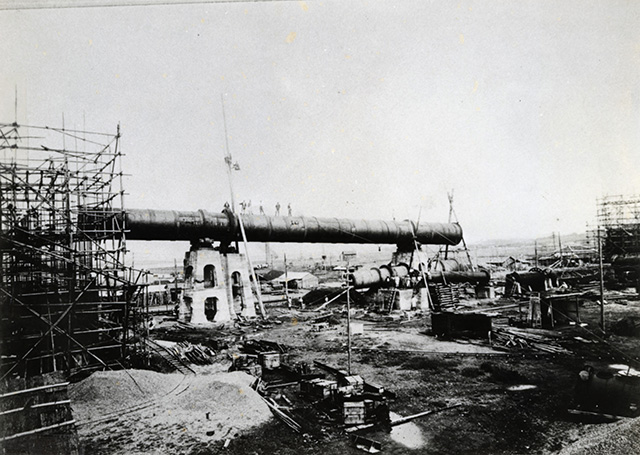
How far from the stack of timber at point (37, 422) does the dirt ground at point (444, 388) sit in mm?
1461

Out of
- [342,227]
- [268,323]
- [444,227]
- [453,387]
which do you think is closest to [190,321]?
[268,323]

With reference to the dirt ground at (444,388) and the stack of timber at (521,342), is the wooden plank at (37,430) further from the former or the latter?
the stack of timber at (521,342)

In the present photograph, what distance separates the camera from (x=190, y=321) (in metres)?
22.6

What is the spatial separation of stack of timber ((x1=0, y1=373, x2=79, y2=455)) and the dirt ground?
1461 millimetres

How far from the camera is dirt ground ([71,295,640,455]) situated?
827 cm

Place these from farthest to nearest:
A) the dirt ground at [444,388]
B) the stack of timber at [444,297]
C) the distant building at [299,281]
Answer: the distant building at [299,281] → the stack of timber at [444,297] → the dirt ground at [444,388]

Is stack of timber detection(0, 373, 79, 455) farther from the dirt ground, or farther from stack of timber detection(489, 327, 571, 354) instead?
stack of timber detection(489, 327, 571, 354)

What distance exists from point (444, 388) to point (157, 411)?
7.94m

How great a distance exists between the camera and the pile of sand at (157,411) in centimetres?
873

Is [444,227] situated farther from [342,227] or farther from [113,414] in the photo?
[113,414]

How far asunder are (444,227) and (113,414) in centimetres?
2765

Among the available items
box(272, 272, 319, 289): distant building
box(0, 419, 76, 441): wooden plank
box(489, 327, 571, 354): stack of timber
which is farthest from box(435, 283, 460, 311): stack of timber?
box(0, 419, 76, 441): wooden plank

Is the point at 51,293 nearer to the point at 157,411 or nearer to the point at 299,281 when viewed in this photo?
the point at 157,411

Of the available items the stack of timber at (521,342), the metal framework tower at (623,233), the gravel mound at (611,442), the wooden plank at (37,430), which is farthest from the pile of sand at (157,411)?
the metal framework tower at (623,233)
